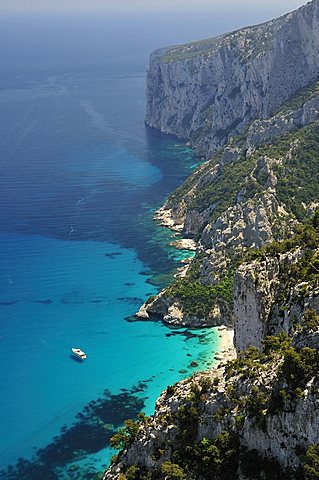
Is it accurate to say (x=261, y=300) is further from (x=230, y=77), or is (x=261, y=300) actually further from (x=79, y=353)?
(x=230, y=77)

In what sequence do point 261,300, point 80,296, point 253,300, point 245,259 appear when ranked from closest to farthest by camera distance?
1. point 261,300
2. point 253,300
3. point 245,259
4. point 80,296

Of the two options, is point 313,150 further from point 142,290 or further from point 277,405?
point 277,405

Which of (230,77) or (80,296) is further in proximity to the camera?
(230,77)

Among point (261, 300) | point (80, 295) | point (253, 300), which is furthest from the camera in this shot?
point (80, 295)

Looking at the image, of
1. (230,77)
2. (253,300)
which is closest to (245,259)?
(253,300)

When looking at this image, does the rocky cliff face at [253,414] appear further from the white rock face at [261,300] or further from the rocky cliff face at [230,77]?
the rocky cliff face at [230,77]
